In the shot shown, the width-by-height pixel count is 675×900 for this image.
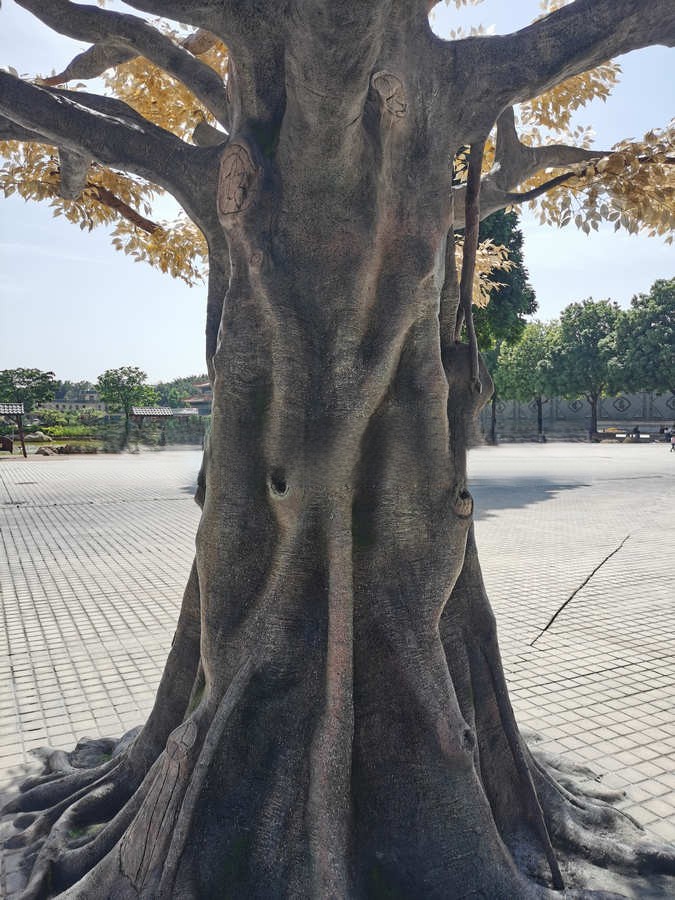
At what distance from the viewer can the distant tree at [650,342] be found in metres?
48.7

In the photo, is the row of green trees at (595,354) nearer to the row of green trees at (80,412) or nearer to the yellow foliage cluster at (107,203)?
the row of green trees at (80,412)

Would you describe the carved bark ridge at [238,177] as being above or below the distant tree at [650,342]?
below

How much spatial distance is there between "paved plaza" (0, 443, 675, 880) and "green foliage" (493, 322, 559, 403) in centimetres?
3895

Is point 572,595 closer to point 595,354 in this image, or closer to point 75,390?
point 595,354

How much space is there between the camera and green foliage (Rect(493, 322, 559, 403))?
5494cm

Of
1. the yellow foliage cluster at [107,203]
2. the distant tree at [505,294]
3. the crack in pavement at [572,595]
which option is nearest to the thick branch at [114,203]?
the yellow foliage cluster at [107,203]

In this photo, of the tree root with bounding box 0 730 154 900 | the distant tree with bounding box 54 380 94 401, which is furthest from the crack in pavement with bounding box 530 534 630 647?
the distant tree with bounding box 54 380 94 401

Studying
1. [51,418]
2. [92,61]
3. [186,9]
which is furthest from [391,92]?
[51,418]

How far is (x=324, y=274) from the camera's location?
2904 mm

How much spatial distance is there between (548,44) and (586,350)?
53.4m

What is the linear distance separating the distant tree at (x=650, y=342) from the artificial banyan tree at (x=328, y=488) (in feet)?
164

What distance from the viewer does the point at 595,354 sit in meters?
53.0

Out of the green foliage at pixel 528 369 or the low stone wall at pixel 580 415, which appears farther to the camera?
the low stone wall at pixel 580 415

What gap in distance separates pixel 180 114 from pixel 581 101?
2.88 metres
